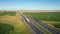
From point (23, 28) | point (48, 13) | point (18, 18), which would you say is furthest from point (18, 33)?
point (48, 13)

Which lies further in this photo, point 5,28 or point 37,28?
point 37,28

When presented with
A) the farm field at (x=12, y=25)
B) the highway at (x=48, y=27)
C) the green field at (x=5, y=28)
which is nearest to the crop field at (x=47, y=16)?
the highway at (x=48, y=27)

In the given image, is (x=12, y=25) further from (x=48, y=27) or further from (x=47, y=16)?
(x=47, y=16)

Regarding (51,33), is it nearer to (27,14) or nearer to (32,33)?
(32,33)

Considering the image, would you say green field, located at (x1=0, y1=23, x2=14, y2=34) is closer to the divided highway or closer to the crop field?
the divided highway

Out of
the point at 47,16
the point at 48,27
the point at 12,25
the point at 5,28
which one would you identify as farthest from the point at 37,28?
the point at 5,28

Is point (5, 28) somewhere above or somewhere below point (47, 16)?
below

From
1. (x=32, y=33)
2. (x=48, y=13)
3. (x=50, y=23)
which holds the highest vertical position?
(x=48, y=13)

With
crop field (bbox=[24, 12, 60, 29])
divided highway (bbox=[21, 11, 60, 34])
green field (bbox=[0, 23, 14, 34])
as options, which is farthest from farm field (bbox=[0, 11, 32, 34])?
crop field (bbox=[24, 12, 60, 29])
